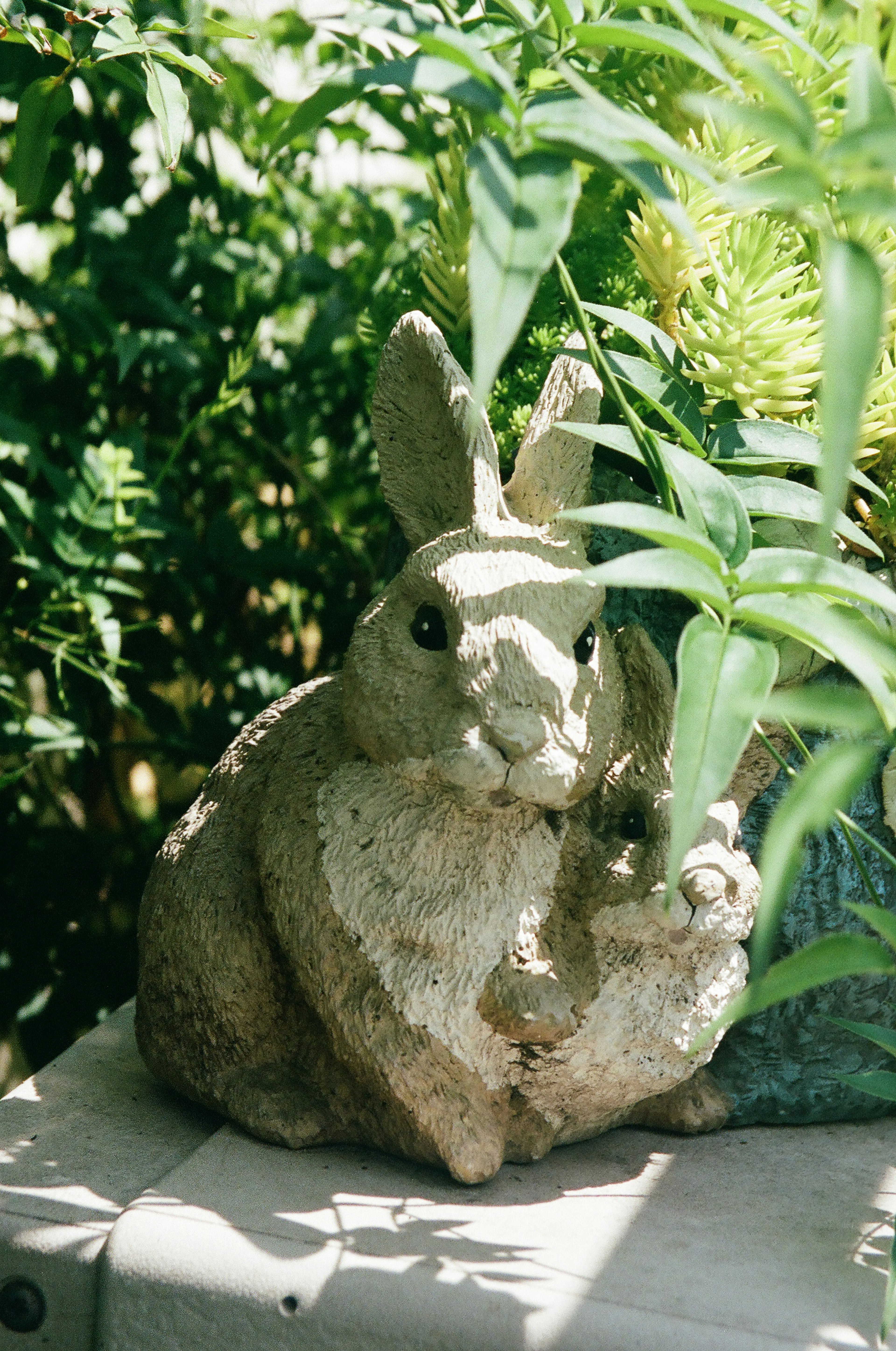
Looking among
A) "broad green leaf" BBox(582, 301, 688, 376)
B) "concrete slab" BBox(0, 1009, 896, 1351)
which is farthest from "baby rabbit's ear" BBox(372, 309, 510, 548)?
"concrete slab" BBox(0, 1009, 896, 1351)

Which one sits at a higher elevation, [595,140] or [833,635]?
[595,140]

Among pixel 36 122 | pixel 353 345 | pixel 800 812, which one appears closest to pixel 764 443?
pixel 800 812

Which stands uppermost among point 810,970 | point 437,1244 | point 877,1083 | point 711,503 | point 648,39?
point 648,39

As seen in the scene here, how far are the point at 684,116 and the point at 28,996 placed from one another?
1207mm

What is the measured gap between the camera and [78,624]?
4.94 ft

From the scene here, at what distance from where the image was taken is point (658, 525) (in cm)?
58

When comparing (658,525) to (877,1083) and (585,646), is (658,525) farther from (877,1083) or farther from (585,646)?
(877,1083)

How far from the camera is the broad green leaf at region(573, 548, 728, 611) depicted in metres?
0.54

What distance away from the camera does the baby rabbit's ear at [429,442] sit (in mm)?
822

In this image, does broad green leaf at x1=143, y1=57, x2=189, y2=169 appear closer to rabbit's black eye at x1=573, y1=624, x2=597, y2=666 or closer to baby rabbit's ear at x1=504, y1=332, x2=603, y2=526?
baby rabbit's ear at x1=504, y1=332, x2=603, y2=526

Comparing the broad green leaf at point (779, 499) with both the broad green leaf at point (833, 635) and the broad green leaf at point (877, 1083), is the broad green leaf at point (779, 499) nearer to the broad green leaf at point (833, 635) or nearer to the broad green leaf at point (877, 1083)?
the broad green leaf at point (833, 635)

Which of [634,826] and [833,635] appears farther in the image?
[634,826]

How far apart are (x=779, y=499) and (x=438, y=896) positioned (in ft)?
1.08

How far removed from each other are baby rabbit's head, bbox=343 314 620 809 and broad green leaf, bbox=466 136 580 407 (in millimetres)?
223
